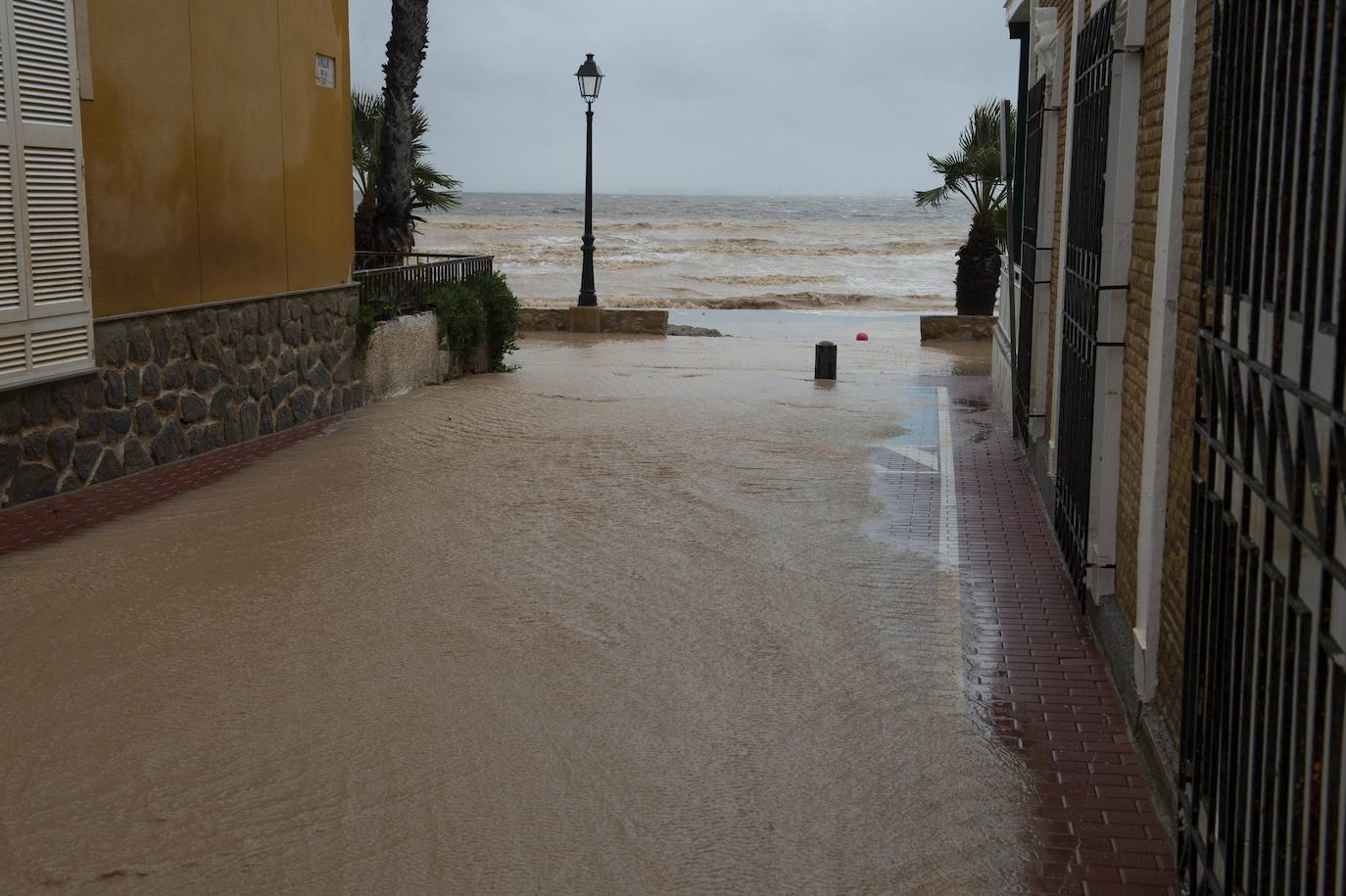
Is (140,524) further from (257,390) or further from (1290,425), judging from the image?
(1290,425)

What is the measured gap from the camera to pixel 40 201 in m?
9.23

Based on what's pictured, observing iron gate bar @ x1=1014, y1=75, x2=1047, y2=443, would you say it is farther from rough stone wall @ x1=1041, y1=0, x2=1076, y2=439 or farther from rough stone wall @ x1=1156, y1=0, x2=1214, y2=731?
rough stone wall @ x1=1156, y1=0, x2=1214, y2=731

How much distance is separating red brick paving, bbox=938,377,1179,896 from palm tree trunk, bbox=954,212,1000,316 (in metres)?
13.9

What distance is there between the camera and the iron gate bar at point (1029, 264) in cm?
1194

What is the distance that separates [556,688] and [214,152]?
23.8 feet

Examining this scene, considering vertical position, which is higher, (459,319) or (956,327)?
(459,319)

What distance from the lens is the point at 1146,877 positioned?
4.34 m

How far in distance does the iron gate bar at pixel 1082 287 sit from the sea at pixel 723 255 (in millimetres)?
19615

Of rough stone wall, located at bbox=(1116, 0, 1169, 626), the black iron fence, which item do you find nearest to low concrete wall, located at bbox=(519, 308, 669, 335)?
the black iron fence

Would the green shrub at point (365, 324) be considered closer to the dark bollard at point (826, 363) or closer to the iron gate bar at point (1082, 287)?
the dark bollard at point (826, 363)

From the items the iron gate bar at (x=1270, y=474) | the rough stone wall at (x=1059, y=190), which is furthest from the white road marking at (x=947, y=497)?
the iron gate bar at (x=1270, y=474)

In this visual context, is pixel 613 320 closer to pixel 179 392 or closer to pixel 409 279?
pixel 409 279

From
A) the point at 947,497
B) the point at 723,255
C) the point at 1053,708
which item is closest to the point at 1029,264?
the point at 947,497

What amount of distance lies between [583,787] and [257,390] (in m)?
8.31
